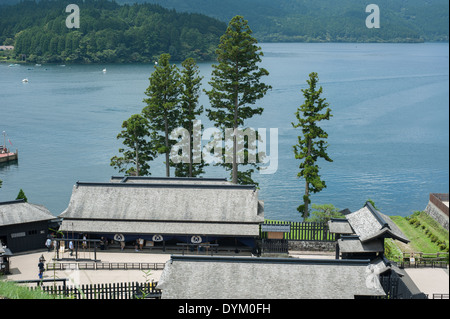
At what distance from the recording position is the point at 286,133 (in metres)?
91.1

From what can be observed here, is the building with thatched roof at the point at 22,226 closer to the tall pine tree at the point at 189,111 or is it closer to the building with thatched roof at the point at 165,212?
the building with thatched roof at the point at 165,212

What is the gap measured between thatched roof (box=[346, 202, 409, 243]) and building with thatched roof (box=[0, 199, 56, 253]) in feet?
66.5

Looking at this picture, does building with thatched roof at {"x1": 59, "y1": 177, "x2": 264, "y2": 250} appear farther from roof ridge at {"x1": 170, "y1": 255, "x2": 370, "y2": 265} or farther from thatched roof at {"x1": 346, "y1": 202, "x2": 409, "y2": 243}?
roof ridge at {"x1": 170, "y1": 255, "x2": 370, "y2": 265}

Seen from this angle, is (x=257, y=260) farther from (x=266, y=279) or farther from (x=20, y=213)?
(x=20, y=213)

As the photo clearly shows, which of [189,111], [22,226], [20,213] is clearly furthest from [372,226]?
[20,213]

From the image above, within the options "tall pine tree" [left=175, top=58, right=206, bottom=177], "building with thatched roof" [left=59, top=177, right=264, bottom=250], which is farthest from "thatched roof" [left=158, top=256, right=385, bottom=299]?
"tall pine tree" [left=175, top=58, right=206, bottom=177]

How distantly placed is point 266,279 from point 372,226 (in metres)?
10.9

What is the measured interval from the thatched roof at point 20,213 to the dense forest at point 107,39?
14599 cm

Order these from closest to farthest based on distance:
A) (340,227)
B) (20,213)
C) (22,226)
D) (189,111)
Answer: (340,227)
(22,226)
(20,213)
(189,111)

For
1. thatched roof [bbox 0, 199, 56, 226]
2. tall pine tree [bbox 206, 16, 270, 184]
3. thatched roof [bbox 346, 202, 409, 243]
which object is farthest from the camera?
tall pine tree [bbox 206, 16, 270, 184]

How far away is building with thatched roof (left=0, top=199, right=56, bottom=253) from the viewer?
36.2 metres

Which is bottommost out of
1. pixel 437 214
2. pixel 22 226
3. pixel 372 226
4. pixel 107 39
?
pixel 437 214
